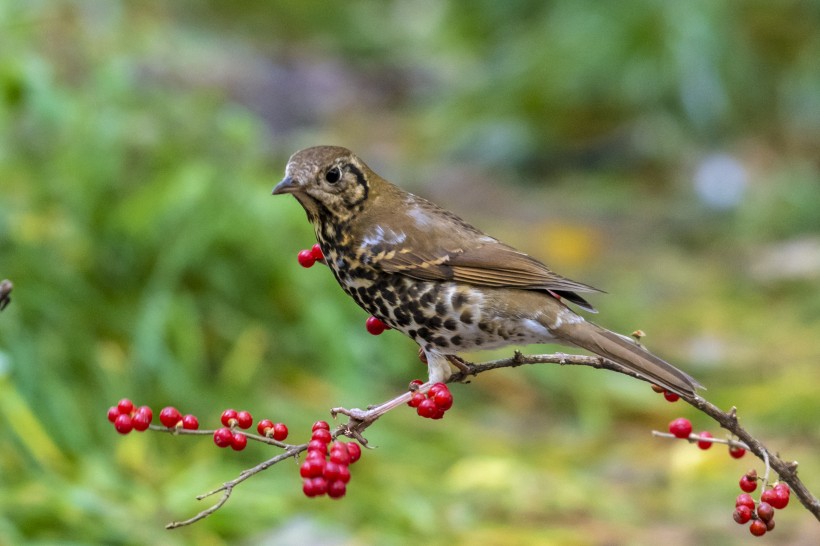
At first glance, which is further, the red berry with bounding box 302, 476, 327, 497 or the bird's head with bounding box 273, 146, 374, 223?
the bird's head with bounding box 273, 146, 374, 223

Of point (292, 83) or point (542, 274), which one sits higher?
point (292, 83)

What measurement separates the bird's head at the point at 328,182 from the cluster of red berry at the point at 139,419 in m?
0.42

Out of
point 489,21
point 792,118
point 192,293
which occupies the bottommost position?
point 192,293

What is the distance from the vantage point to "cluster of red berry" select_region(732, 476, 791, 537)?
5.59 ft

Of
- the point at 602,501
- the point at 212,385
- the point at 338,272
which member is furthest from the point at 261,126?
the point at 338,272

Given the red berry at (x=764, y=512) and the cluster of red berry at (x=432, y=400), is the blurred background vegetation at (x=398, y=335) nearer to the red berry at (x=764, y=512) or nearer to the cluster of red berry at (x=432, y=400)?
the cluster of red berry at (x=432, y=400)

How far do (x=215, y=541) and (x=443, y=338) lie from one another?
5.01 ft

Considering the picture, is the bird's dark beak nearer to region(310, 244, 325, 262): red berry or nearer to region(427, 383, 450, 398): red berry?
region(310, 244, 325, 262): red berry

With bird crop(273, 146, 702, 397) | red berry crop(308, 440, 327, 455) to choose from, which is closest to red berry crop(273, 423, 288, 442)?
red berry crop(308, 440, 327, 455)

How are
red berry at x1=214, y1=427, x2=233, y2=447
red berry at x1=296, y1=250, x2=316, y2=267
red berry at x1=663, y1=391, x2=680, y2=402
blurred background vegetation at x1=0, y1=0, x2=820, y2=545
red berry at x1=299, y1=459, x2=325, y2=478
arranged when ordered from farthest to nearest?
blurred background vegetation at x1=0, y1=0, x2=820, y2=545 → red berry at x1=296, y1=250, x2=316, y2=267 → red berry at x1=663, y1=391, x2=680, y2=402 → red berry at x1=214, y1=427, x2=233, y2=447 → red berry at x1=299, y1=459, x2=325, y2=478

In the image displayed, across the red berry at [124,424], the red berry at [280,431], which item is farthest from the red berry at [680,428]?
the red berry at [124,424]

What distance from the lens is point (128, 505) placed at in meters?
3.43

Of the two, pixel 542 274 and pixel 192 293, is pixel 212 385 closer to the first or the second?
pixel 192 293

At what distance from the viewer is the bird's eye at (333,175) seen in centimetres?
215
